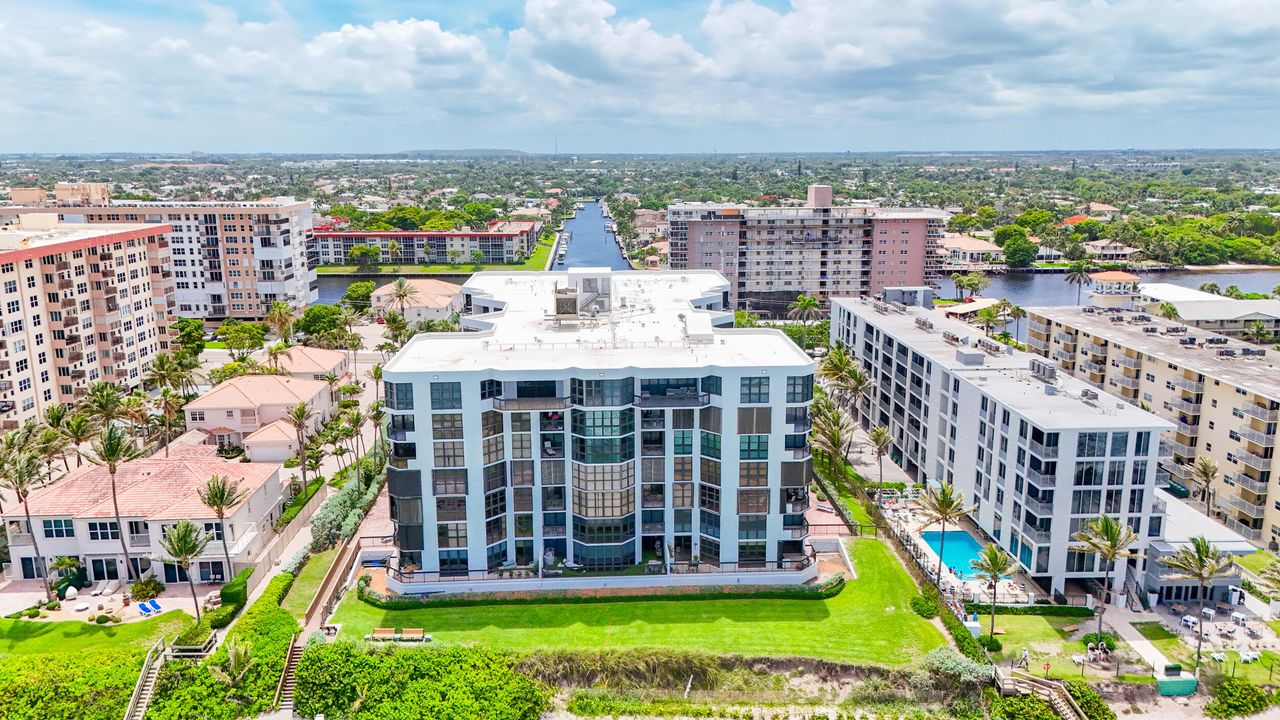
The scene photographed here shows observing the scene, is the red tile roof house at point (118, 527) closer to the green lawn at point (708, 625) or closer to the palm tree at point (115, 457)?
the palm tree at point (115, 457)

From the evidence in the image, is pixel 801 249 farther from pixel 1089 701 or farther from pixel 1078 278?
pixel 1089 701

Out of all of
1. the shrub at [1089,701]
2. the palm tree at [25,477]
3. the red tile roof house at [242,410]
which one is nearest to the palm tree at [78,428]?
the palm tree at [25,477]

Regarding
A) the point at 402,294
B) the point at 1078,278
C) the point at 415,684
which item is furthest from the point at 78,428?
the point at 1078,278

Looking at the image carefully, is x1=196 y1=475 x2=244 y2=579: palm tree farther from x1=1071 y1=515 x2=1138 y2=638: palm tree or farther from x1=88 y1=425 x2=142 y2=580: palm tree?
x1=1071 y1=515 x2=1138 y2=638: palm tree

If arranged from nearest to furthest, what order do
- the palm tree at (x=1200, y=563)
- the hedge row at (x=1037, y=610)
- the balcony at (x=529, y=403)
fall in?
the palm tree at (x=1200, y=563) → the hedge row at (x=1037, y=610) → the balcony at (x=529, y=403)

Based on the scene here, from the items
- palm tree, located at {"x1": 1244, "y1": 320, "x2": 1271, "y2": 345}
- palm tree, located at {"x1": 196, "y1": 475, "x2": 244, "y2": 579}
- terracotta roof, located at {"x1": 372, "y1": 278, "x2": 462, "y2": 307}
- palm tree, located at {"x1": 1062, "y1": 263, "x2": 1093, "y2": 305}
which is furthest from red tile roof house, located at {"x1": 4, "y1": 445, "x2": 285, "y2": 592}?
palm tree, located at {"x1": 1062, "y1": 263, "x2": 1093, "y2": 305}
